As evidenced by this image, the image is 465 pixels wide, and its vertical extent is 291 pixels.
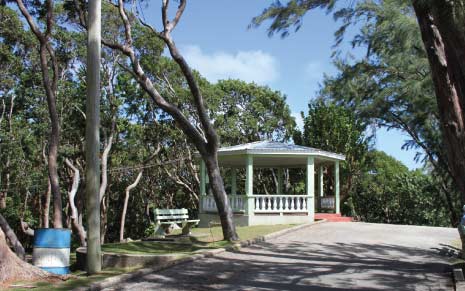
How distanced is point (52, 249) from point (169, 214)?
7464 mm

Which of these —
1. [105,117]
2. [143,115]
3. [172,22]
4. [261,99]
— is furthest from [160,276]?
[261,99]

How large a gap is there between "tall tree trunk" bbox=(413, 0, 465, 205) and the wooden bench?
380 inches

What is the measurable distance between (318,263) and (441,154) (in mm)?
14906

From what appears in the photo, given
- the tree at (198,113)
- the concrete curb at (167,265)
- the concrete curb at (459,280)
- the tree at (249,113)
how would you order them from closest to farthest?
the concrete curb at (459,280)
the concrete curb at (167,265)
the tree at (198,113)
the tree at (249,113)

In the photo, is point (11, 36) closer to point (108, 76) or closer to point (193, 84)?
point (108, 76)

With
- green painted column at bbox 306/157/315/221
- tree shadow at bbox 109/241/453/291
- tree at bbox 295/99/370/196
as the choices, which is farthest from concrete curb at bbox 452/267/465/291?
tree at bbox 295/99/370/196

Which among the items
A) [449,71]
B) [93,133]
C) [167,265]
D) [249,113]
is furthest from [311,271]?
[249,113]

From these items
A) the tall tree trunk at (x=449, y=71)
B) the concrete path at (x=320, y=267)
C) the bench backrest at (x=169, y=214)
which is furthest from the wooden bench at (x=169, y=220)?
the tall tree trunk at (x=449, y=71)

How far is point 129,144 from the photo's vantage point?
3033cm

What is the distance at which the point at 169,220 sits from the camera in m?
18.0

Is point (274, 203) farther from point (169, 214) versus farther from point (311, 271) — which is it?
point (311, 271)

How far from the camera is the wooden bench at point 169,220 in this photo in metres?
15.8

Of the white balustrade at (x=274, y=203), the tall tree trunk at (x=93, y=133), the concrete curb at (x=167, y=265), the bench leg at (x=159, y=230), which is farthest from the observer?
the white balustrade at (x=274, y=203)

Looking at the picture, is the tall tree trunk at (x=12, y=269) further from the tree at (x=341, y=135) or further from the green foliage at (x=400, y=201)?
the green foliage at (x=400, y=201)
